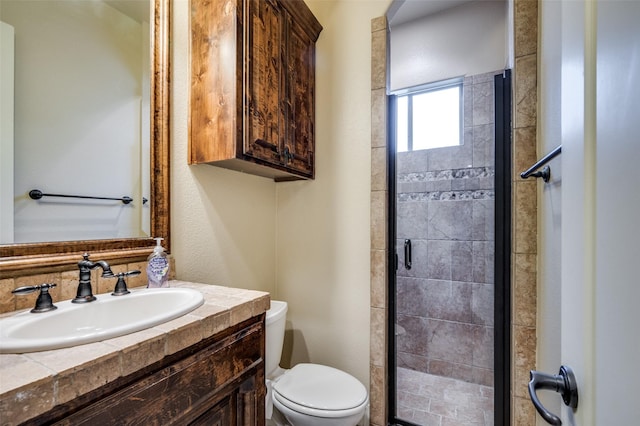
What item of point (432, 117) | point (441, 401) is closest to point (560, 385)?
point (441, 401)

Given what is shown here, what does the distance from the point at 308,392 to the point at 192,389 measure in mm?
800

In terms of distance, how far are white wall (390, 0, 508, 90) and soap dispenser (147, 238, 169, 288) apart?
2177 millimetres

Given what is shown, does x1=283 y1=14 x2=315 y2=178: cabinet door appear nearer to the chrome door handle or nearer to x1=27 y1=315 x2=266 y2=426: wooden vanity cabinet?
x1=27 y1=315 x2=266 y2=426: wooden vanity cabinet

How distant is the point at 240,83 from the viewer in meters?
1.23

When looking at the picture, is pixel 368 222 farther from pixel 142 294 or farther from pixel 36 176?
pixel 36 176

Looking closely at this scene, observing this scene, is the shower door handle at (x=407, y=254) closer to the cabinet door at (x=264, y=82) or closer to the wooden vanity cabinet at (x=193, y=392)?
the cabinet door at (x=264, y=82)

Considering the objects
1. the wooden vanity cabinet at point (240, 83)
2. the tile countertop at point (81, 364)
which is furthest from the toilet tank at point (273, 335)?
the wooden vanity cabinet at point (240, 83)

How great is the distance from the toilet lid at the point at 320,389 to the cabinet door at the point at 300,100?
1096 mm

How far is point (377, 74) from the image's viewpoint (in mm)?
1664

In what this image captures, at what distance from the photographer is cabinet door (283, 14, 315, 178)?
1561 mm

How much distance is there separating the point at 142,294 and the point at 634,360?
117 cm

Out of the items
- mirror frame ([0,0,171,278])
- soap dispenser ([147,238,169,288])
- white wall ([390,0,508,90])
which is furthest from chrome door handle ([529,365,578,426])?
white wall ([390,0,508,90])

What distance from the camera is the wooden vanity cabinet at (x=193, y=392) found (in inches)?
21.8

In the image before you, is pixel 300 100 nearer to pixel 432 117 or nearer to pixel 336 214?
pixel 336 214
